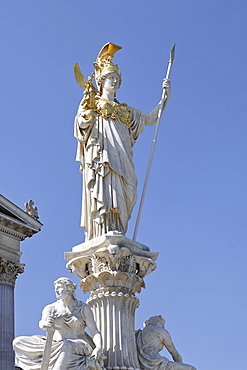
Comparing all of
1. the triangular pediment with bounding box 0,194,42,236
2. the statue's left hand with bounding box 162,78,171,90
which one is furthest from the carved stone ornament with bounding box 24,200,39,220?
the statue's left hand with bounding box 162,78,171,90

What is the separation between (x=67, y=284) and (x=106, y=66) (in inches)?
180

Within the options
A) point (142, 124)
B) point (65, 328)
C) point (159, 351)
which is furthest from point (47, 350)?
point (142, 124)

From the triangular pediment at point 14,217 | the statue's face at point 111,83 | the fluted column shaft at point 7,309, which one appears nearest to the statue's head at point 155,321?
the statue's face at point 111,83

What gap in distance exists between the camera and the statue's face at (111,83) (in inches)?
595

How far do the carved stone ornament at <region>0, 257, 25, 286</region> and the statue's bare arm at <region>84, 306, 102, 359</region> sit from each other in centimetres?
2128

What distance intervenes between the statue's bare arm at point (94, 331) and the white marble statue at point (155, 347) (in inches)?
56.8

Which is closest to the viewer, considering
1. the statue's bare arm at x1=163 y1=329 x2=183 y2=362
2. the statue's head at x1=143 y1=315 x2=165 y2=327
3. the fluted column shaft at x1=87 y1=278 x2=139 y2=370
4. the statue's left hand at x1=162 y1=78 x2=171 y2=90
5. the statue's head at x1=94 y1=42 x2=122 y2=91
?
the fluted column shaft at x1=87 y1=278 x2=139 y2=370

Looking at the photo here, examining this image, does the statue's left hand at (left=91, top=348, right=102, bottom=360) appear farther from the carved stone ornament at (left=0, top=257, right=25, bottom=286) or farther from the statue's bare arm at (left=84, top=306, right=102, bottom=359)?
the carved stone ornament at (left=0, top=257, right=25, bottom=286)

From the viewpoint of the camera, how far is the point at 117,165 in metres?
14.3

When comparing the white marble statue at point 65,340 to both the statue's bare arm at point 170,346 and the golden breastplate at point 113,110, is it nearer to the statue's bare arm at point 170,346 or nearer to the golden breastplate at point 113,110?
the statue's bare arm at point 170,346

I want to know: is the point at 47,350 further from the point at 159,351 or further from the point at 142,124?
the point at 142,124

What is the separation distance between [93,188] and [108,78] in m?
2.26

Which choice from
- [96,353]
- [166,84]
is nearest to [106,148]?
[166,84]

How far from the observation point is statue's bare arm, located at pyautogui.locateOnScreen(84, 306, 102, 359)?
12172mm
